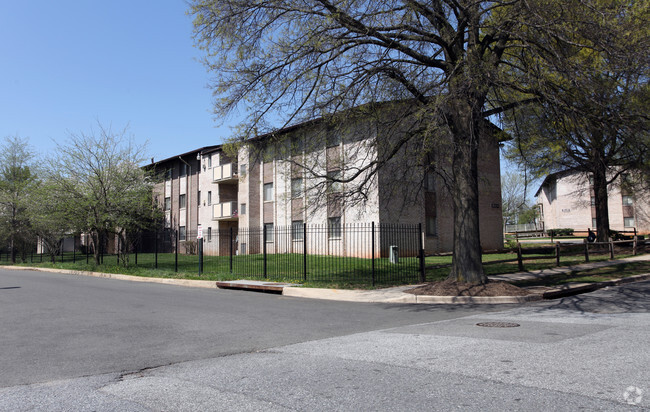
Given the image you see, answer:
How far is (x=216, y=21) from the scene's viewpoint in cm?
1255

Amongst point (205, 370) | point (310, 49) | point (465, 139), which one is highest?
point (310, 49)

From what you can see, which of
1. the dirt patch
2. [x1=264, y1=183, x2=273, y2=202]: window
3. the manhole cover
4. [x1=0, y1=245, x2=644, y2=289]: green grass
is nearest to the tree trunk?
the dirt patch

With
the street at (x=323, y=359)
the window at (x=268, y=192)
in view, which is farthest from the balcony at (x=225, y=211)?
the street at (x=323, y=359)

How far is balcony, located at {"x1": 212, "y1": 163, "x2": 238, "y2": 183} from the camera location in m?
36.6

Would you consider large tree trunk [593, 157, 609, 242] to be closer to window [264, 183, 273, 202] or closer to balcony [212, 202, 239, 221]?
window [264, 183, 273, 202]

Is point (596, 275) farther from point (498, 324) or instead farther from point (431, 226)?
point (431, 226)

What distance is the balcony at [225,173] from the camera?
3662cm

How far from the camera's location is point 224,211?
124 ft

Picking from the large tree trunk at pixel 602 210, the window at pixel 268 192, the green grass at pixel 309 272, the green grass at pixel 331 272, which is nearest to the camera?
the green grass at pixel 331 272

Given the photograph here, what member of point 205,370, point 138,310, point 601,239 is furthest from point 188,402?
point 601,239

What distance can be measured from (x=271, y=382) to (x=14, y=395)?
8.21 ft

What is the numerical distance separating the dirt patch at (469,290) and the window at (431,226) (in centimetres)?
1601

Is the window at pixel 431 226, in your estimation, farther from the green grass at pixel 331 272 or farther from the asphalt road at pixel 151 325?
the asphalt road at pixel 151 325

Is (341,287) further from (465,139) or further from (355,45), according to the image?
(355,45)
